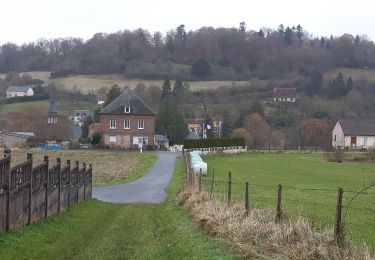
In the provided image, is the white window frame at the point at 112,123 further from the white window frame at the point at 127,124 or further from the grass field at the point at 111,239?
the grass field at the point at 111,239

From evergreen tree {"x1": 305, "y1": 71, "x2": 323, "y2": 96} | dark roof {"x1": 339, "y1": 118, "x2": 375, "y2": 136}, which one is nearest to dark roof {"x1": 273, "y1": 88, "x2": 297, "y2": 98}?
evergreen tree {"x1": 305, "y1": 71, "x2": 323, "y2": 96}

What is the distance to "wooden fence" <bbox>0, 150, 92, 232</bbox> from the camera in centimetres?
1280

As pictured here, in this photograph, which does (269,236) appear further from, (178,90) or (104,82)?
(104,82)

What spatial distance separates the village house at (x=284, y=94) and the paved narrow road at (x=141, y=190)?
11975 cm

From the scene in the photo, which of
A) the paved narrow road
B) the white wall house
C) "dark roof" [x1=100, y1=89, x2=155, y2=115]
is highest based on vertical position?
"dark roof" [x1=100, y1=89, x2=155, y2=115]

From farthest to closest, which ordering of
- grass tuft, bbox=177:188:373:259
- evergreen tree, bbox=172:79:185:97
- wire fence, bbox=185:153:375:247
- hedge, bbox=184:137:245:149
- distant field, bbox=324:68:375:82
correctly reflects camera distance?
distant field, bbox=324:68:375:82, evergreen tree, bbox=172:79:185:97, hedge, bbox=184:137:245:149, wire fence, bbox=185:153:375:247, grass tuft, bbox=177:188:373:259

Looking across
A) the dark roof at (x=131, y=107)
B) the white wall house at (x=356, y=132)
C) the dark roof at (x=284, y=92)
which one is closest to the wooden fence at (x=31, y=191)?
the dark roof at (x=131, y=107)

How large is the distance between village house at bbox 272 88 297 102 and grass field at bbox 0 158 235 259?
144 meters

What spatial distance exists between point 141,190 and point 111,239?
1895 cm

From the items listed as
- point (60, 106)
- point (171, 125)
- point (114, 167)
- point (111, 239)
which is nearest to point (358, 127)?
point (171, 125)

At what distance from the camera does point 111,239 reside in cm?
1442

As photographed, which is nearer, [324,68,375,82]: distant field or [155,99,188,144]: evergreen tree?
[155,99,188,144]: evergreen tree

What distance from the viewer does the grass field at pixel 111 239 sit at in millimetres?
11602

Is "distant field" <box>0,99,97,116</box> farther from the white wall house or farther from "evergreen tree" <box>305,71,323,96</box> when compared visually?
the white wall house
